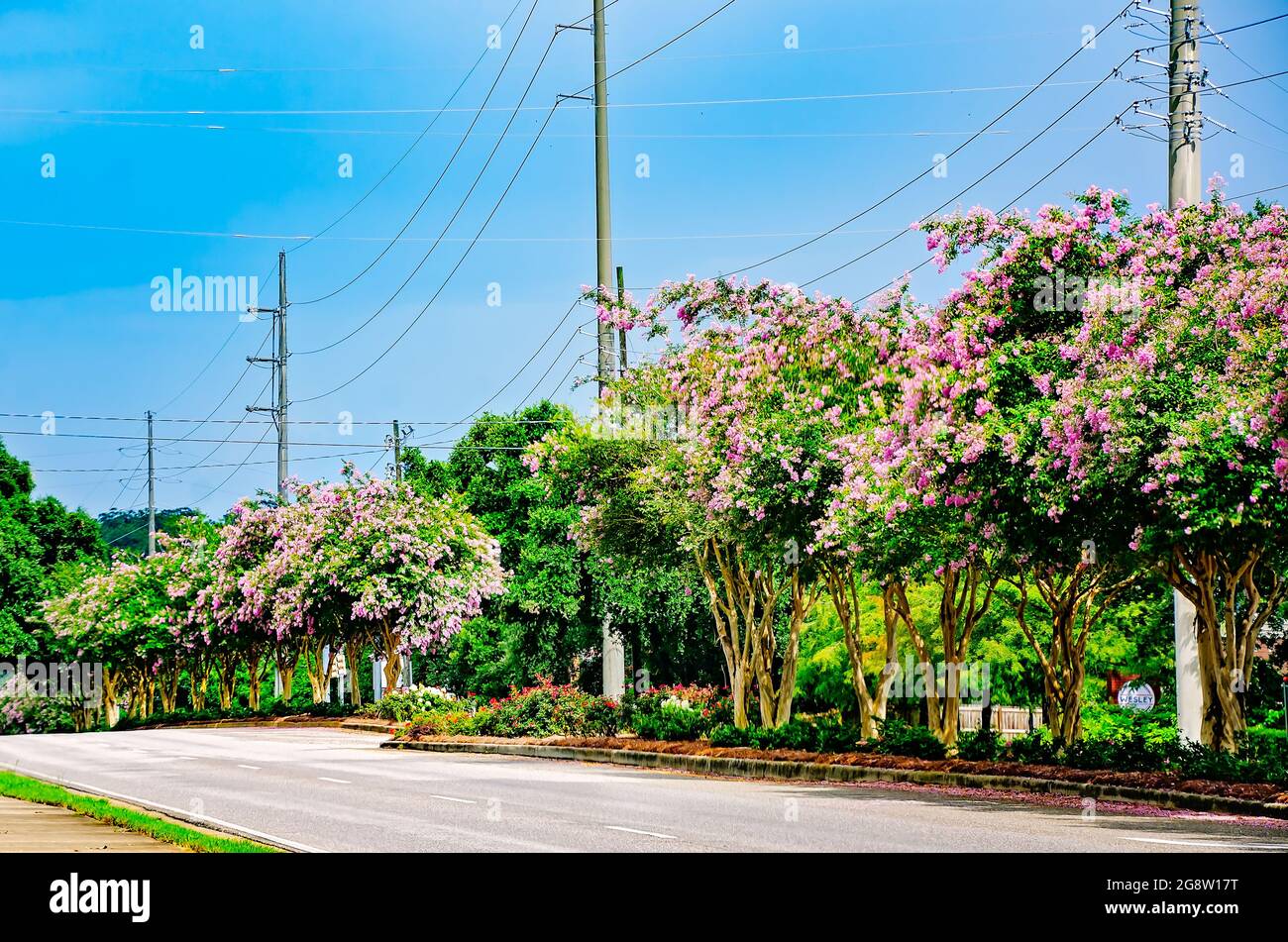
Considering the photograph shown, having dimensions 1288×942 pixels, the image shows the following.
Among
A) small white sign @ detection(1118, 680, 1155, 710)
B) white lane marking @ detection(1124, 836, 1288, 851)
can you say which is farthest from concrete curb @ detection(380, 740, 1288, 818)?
small white sign @ detection(1118, 680, 1155, 710)

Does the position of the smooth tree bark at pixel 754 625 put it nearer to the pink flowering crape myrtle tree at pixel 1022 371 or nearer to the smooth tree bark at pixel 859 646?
the smooth tree bark at pixel 859 646

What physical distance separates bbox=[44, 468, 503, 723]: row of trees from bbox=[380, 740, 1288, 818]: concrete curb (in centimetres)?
939

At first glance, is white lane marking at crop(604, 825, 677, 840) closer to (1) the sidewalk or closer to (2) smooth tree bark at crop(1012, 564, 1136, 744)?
(1) the sidewalk

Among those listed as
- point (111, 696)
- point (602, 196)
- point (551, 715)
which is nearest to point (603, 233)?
point (602, 196)

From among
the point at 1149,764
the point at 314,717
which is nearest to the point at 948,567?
the point at 1149,764

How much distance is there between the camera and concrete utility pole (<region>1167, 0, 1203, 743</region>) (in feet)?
70.6

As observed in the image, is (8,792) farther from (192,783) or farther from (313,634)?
(313,634)

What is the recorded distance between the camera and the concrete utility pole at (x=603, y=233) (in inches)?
1245

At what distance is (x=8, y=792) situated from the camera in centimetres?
1947

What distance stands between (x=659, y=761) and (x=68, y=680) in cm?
4589

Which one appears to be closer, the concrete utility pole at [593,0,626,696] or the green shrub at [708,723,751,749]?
the green shrub at [708,723,751,749]

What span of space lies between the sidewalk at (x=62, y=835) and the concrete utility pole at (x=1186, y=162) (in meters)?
14.0

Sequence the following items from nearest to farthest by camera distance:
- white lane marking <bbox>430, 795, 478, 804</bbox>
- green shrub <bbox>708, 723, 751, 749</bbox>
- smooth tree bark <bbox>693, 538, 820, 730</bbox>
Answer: white lane marking <bbox>430, 795, 478, 804</bbox> → green shrub <bbox>708, 723, 751, 749</bbox> → smooth tree bark <bbox>693, 538, 820, 730</bbox>

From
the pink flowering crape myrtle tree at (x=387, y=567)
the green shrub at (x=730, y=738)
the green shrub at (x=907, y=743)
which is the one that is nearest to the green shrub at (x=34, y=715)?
the pink flowering crape myrtle tree at (x=387, y=567)
